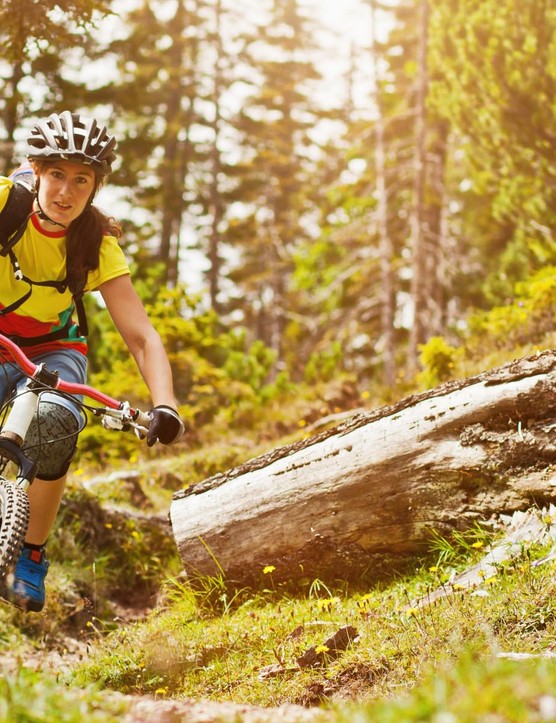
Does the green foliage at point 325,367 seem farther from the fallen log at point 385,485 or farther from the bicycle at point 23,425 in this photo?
the bicycle at point 23,425

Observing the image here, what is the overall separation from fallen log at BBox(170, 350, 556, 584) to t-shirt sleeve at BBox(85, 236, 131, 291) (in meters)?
2.07

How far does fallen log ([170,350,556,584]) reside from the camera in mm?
4809

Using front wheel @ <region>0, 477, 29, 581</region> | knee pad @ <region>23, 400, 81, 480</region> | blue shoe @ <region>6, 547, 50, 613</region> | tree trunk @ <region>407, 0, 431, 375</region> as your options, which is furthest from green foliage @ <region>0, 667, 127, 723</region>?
tree trunk @ <region>407, 0, 431, 375</region>

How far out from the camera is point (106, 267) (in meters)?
4.05

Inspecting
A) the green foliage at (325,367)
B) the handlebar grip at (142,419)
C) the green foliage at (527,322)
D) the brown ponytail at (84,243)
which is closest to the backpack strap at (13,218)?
the brown ponytail at (84,243)

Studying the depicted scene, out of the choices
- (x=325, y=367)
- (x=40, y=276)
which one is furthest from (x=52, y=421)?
(x=325, y=367)

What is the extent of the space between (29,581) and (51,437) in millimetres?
756

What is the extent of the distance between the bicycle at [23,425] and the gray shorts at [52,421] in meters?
0.06

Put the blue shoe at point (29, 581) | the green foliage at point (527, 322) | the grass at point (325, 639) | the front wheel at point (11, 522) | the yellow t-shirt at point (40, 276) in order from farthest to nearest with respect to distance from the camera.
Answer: the green foliage at point (527, 322), the yellow t-shirt at point (40, 276), the grass at point (325, 639), the blue shoe at point (29, 581), the front wheel at point (11, 522)

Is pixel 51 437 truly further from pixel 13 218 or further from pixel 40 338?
pixel 13 218

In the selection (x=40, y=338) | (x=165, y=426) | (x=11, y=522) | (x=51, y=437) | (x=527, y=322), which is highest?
(x=40, y=338)

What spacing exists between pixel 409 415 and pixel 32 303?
8.92 feet

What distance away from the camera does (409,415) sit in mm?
5078

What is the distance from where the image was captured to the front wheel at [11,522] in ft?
10.3
